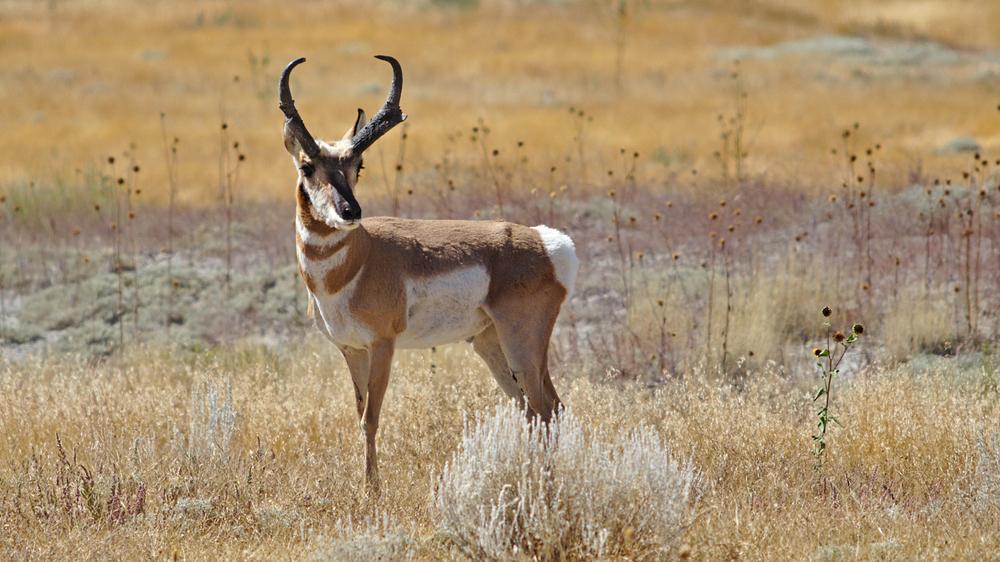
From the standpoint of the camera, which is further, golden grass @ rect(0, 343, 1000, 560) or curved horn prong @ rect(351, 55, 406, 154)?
curved horn prong @ rect(351, 55, 406, 154)

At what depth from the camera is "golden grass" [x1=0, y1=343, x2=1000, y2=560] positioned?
691 centimetres

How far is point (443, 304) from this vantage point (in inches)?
328

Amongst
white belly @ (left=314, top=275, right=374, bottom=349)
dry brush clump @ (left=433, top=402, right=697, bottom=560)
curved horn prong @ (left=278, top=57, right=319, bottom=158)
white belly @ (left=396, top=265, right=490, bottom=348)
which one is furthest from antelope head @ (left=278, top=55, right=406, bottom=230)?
dry brush clump @ (left=433, top=402, right=697, bottom=560)

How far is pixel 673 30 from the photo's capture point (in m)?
53.6

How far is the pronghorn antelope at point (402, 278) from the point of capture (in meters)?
7.81

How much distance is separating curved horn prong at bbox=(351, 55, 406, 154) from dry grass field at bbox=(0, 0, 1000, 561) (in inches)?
70.9

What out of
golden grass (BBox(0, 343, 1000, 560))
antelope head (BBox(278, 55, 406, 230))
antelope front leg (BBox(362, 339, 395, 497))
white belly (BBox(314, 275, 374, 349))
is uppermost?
antelope head (BBox(278, 55, 406, 230))

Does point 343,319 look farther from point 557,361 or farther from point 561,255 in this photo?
point 557,361

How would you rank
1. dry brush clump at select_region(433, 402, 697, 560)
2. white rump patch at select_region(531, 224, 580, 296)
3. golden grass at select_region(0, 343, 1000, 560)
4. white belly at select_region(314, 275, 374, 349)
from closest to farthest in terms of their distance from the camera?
dry brush clump at select_region(433, 402, 697, 560) < golden grass at select_region(0, 343, 1000, 560) < white belly at select_region(314, 275, 374, 349) < white rump patch at select_region(531, 224, 580, 296)

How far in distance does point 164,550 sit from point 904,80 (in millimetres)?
34995

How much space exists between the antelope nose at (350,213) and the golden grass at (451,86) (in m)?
12.4

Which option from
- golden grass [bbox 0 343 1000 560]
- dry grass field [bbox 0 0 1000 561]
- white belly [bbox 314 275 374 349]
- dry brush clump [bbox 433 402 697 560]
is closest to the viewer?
dry brush clump [bbox 433 402 697 560]

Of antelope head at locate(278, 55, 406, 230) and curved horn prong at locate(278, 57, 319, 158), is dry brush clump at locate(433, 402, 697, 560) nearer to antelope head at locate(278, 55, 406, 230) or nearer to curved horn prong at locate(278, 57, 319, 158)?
antelope head at locate(278, 55, 406, 230)

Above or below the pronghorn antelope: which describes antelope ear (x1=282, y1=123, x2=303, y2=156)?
above
